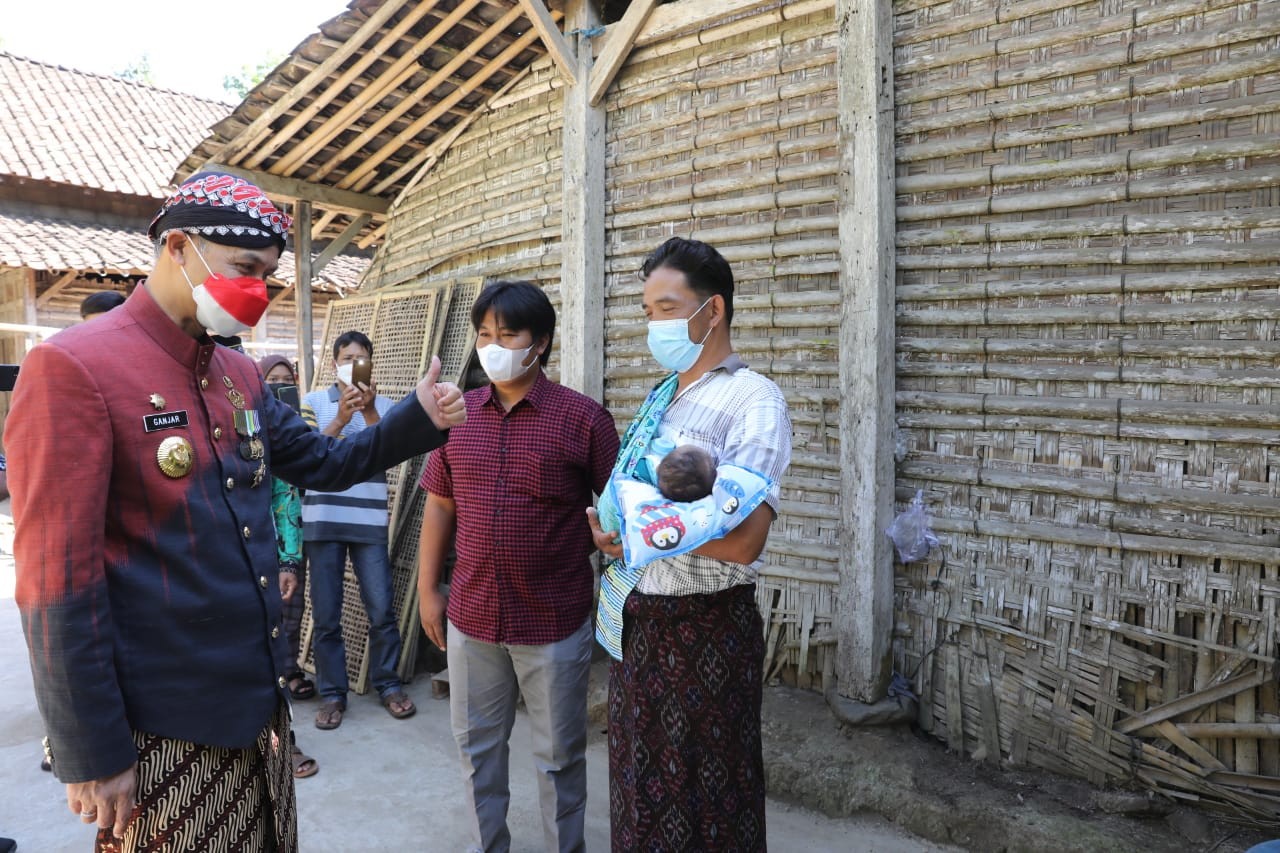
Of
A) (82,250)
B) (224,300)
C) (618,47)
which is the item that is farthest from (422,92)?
(82,250)

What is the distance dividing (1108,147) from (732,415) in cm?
214

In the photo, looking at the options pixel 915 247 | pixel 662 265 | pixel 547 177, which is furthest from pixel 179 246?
pixel 547 177

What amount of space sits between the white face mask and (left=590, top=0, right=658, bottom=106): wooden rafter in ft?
7.77

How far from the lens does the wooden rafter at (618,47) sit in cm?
423

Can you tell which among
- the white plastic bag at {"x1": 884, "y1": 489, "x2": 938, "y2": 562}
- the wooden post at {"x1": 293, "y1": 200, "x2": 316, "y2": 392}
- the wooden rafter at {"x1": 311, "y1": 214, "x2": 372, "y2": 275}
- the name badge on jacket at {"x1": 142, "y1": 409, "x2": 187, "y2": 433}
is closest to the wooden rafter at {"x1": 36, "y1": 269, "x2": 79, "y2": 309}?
the wooden rafter at {"x1": 311, "y1": 214, "x2": 372, "y2": 275}

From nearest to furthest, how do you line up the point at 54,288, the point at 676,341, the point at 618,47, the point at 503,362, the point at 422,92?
the point at 676,341 → the point at 503,362 → the point at 618,47 → the point at 422,92 → the point at 54,288

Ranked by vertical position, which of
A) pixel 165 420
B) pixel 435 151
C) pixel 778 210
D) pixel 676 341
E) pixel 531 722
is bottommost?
pixel 531 722

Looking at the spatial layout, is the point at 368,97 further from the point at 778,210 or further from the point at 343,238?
the point at 778,210

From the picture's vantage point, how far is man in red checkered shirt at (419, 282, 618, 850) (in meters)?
2.67

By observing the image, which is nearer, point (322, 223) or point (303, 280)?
point (303, 280)

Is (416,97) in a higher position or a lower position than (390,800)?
higher

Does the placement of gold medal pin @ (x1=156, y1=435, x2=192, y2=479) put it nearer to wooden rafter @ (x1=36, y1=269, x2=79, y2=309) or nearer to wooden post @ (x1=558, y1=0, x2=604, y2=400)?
wooden post @ (x1=558, y1=0, x2=604, y2=400)

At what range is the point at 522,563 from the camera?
2.66 meters

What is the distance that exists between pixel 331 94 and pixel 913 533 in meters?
4.48
